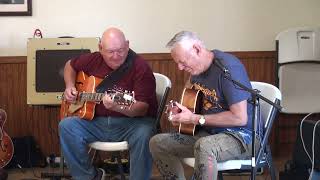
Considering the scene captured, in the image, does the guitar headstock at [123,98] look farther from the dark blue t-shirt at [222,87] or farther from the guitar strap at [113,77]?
the dark blue t-shirt at [222,87]

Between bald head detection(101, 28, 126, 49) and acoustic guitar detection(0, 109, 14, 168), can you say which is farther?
acoustic guitar detection(0, 109, 14, 168)

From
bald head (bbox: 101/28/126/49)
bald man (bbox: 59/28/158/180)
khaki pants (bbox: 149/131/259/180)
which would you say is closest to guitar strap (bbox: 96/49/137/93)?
bald man (bbox: 59/28/158/180)

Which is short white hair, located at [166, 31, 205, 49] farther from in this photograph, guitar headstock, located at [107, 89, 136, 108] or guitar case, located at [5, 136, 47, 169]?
guitar case, located at [5, 136, 47, 169]

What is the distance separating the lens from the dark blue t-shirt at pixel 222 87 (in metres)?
2.47

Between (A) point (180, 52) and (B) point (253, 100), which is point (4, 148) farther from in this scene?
(B) point (253, 100)

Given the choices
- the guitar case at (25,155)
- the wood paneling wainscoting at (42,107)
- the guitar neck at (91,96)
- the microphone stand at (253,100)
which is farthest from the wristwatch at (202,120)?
the guitar case at (25,155)

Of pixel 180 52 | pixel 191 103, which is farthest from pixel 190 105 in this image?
pixel 180 52

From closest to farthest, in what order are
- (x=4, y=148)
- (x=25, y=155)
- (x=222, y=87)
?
(x=222, y=87) < (x=4, y=148) < (x=25, y=155)

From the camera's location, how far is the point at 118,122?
3.06m

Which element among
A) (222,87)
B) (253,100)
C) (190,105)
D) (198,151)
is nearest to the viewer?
(253,100)

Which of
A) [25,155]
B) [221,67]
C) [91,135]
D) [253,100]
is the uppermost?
[221,67]

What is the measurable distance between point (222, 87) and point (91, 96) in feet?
3.05

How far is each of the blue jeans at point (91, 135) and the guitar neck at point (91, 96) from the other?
129mm

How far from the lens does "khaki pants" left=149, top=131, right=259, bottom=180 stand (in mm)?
2391
